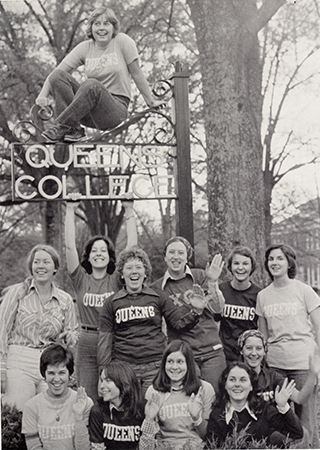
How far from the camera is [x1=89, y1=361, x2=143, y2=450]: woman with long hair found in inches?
145

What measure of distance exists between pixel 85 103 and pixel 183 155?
2.41ft

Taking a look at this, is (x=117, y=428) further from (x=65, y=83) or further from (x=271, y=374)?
(x=65, y=83)

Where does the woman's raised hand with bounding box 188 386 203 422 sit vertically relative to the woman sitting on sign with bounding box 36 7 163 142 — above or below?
below

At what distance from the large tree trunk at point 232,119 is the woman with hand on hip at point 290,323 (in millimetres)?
1051

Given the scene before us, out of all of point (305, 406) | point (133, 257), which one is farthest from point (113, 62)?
point (305, 406)

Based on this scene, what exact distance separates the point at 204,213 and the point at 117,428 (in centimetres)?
779

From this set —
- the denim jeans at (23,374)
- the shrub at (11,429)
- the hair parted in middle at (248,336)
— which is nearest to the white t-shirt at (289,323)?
the hair parted in middle at (248,336)

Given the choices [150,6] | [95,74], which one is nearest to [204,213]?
[150,6]

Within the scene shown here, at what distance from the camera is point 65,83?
439 cm

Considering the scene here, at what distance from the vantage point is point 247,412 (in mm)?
3842

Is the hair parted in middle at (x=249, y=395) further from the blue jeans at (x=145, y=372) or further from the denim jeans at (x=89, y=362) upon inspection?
the denim jeans at (x=89, y=362)

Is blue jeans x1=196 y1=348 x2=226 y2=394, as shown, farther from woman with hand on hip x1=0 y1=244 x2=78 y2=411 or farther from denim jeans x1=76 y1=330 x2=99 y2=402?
woman with hand on hip x1=0 y1=244 x2=78 y2=411

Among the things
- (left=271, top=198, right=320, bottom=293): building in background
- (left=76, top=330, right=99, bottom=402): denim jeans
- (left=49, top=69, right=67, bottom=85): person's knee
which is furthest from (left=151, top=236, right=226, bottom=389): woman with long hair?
(left=271, top=198, right=320, bottom=293): building in background

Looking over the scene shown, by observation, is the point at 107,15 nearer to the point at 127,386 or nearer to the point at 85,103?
the point at 85,103
